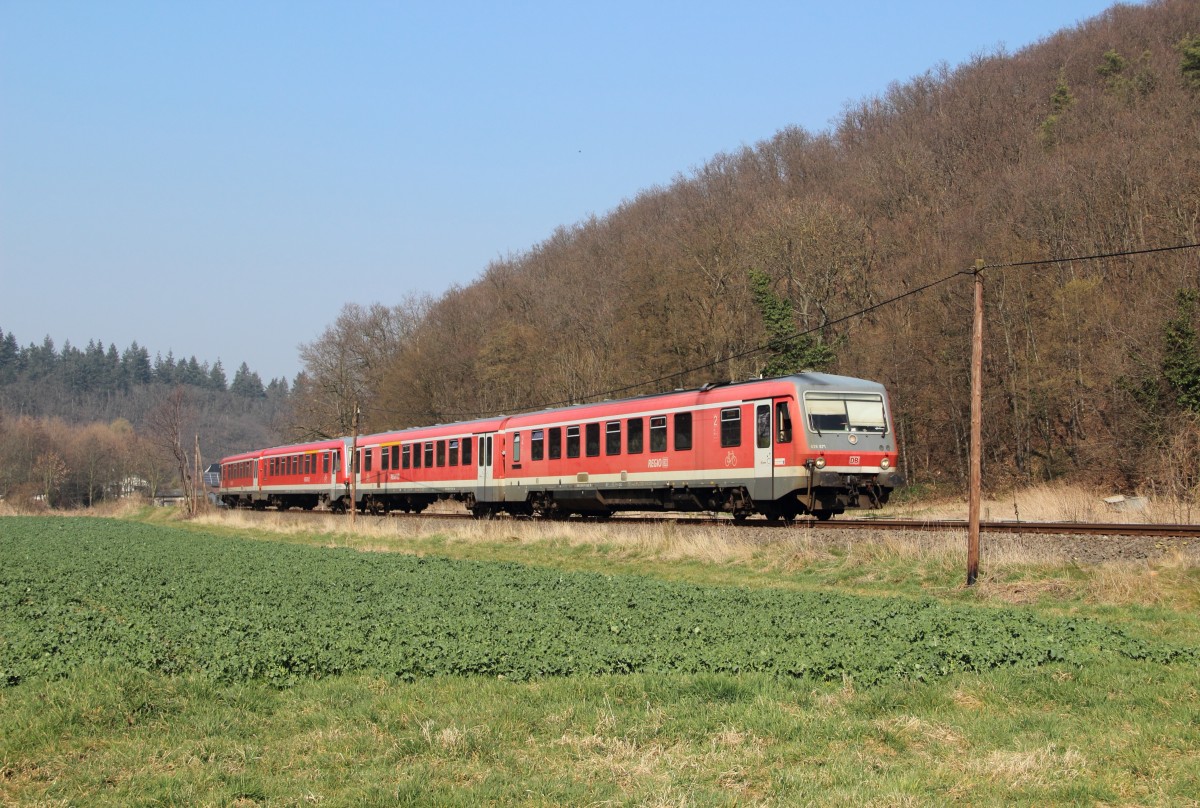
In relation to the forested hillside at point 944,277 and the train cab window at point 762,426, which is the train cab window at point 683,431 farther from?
the forested hillside at point 944,277

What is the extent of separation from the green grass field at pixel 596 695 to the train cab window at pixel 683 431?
10450mm

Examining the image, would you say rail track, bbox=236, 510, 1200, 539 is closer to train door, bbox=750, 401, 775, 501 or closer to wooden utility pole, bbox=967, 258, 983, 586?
train door, bbox=750, 401, 775, 501

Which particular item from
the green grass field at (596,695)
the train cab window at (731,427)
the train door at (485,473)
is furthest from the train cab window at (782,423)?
Answer: the train door at (485,473)

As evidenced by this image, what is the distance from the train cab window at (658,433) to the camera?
1081 inches

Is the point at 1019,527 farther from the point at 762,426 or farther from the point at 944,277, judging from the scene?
the point at 944,277

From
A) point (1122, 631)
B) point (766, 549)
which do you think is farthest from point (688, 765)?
point (766, 549)

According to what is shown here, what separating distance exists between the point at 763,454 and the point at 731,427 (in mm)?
1182

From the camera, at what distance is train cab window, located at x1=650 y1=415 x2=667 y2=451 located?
2745cm

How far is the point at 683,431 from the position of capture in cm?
2681

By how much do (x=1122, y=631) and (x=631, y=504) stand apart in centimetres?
1801

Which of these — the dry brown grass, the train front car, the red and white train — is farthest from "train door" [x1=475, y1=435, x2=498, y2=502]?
the train front car

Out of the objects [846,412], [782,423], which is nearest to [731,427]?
[782,423]

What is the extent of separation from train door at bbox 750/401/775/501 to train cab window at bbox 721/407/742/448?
55cm

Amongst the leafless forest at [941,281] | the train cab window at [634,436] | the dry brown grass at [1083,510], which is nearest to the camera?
the dry brown grass at [1083,510]
